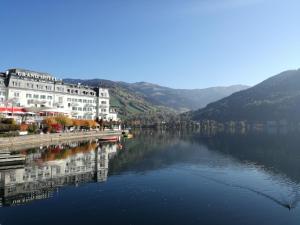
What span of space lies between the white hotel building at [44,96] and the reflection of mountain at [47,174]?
136 ft

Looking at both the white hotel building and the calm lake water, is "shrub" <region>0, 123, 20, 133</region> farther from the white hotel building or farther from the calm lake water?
the calm lake water

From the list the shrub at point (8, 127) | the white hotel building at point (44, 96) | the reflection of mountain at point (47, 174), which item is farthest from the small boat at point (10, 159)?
the white hotel building at point (44, 96)

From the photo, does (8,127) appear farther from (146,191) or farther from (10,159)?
A: (146,191)

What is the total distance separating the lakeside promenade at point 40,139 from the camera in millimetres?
91938

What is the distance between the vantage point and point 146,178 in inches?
2566

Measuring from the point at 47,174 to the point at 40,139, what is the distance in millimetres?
48720

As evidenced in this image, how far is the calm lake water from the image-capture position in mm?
41562

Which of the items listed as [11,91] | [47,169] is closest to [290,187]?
[47,169]

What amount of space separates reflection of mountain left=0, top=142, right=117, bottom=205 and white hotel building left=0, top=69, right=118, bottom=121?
41.3 m

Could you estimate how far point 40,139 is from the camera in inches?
4360

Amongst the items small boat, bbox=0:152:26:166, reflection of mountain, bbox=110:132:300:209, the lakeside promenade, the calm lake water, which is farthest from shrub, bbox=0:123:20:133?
small boat, bbox=0:152:26:166

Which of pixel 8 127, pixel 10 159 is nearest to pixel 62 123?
pixel 8 127

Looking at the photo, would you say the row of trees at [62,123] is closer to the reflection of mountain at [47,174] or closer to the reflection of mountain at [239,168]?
the reflection of mountain at [47,174]

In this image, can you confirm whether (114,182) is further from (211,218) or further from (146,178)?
(211,218)
